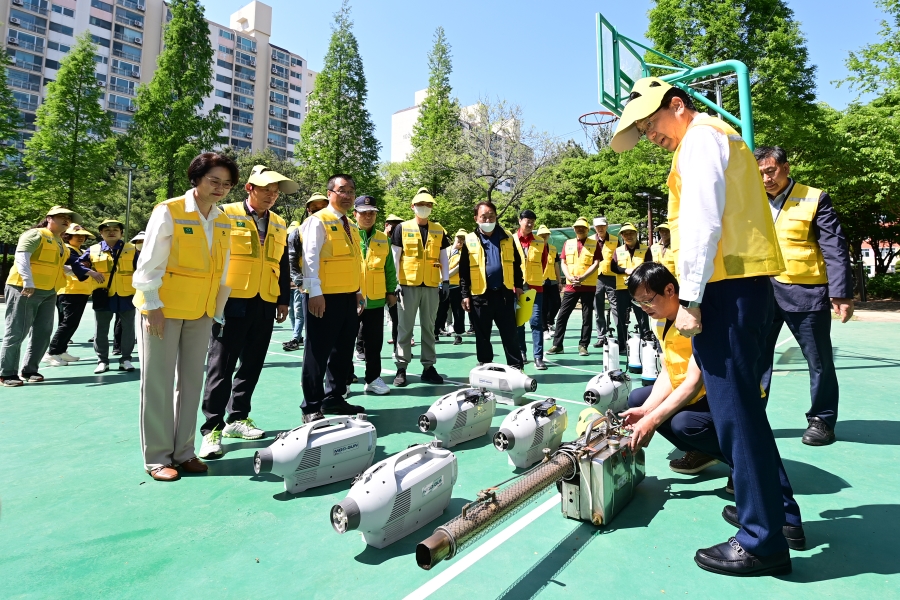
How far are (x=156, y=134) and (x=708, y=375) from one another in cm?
3119

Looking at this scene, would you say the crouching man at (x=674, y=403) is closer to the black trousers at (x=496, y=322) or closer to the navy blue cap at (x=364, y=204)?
Result: the black trousers at (x=496, y=322)

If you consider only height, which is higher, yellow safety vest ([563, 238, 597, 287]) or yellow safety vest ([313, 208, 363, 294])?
yellow safety vest ([563, 238, 597, 287])

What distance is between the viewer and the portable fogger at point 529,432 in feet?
10.1

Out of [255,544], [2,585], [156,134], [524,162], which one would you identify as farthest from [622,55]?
[156,134]

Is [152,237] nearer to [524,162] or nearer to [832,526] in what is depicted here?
[832,526]

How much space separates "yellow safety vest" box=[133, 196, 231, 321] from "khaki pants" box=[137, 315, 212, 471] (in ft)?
0.31

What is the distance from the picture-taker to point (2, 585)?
2041 mm

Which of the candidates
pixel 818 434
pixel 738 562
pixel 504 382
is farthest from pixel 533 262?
pixel 738 562

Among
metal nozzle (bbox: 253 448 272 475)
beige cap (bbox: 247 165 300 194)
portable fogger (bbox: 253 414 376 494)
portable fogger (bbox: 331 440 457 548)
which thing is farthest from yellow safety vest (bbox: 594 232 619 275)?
metal nozzle (bbox: 253 448 272 475)

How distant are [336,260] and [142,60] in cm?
6770

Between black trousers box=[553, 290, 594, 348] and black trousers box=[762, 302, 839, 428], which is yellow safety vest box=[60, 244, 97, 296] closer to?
black trousers box=[553, 290, 594, 348]

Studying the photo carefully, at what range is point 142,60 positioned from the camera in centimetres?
5594

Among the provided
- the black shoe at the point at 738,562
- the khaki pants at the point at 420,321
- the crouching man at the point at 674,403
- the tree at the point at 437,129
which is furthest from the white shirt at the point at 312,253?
the tree at the point at 437,129

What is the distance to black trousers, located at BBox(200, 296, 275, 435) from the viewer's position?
3711 millimetres
